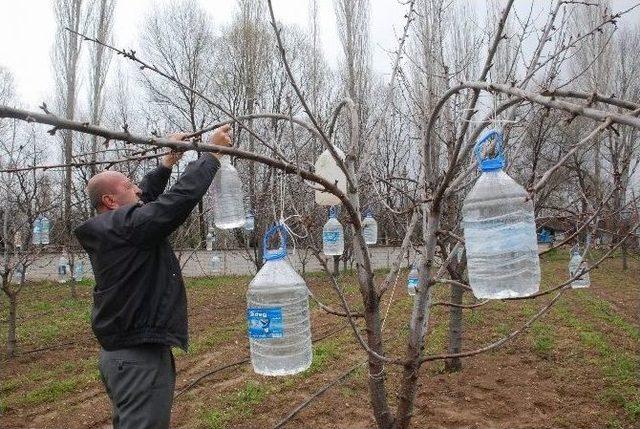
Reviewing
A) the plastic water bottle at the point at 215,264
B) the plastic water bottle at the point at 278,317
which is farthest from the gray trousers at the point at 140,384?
the plastic water bottle at the point at 215,264

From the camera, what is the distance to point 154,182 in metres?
3.10

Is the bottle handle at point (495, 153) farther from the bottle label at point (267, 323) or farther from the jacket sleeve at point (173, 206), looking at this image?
the jacket sleeve at point (173, 206)

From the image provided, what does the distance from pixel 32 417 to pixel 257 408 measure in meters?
2.38

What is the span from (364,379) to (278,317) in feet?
13.9

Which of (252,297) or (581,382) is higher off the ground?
(252,297)

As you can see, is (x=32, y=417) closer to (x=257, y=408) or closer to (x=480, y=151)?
(x=257, y=408)

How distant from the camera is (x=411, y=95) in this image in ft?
13.0

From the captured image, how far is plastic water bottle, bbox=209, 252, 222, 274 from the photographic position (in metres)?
19.7

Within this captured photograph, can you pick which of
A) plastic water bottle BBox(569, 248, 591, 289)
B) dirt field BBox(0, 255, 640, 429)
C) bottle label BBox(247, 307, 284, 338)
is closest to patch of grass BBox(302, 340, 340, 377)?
dirt field BBox(0, 255, 640, 429)

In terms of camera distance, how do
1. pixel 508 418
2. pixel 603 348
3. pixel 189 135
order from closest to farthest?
pixel 189 135, pixel 508 418, pixel 603 348

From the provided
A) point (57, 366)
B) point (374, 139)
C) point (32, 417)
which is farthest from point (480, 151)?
point (57, 366)

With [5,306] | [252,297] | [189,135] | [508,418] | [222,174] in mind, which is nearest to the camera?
[189,135]

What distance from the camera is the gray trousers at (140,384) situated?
2490 mm

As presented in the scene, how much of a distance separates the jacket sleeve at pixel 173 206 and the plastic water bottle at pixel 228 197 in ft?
1.09
